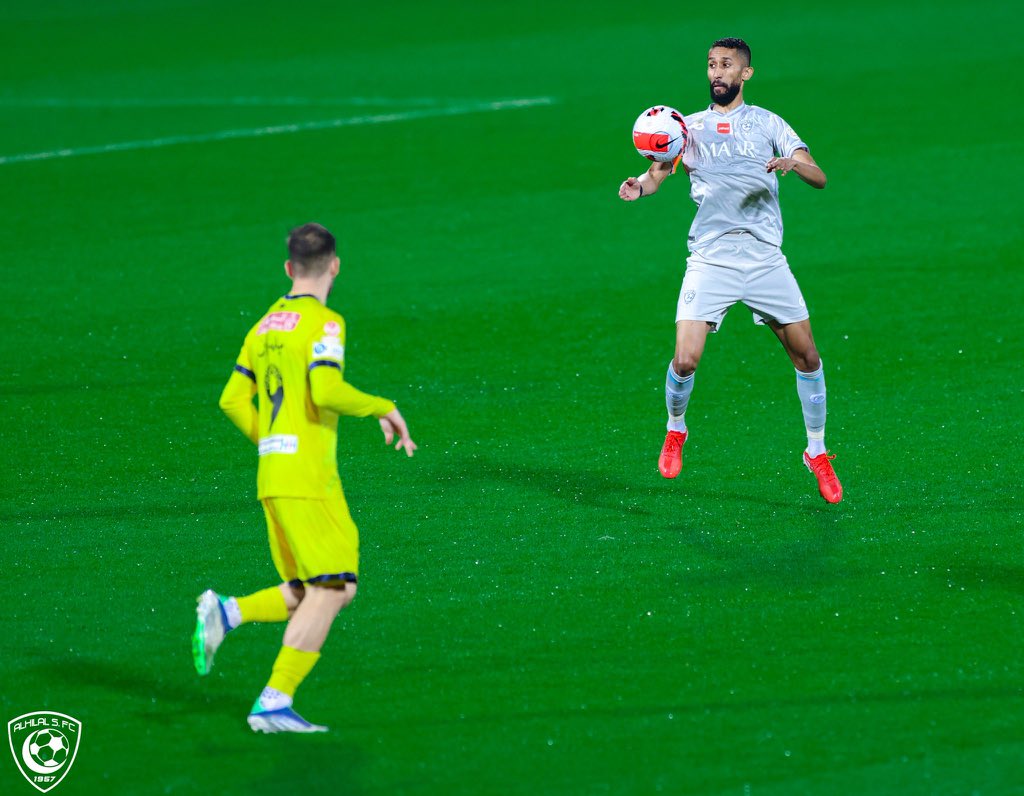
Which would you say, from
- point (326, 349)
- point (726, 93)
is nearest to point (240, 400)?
point (326, 349)

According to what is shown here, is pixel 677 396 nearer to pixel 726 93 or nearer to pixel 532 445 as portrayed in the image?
pixel 532 445

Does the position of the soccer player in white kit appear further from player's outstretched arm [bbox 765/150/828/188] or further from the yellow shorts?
the yellow shorts

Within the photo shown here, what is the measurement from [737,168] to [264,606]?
4000 millimetres

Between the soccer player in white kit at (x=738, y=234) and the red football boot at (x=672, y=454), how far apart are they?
1.17 feet

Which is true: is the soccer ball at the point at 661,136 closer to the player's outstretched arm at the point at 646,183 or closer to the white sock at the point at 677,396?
the player's outstretched arm at the point at 646,183

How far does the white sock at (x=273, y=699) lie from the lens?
234 inches

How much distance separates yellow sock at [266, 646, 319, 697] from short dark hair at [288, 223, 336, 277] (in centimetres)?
146

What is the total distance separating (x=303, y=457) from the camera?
19.6 feet

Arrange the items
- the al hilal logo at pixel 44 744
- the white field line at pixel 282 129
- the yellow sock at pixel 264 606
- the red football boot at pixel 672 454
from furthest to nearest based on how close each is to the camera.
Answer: the white field line at pixel 282 129 → the red football boot at pixel 672 454 → the yellow sock at pixel 264 606 → the al hilal logo at pixel 44 744

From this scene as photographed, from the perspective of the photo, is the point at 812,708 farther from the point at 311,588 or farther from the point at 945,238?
the point at 945,238

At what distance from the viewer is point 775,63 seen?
72.6 ft

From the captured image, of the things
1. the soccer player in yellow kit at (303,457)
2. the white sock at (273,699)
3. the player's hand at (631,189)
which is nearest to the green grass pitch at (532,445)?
the white sock at (273,699)

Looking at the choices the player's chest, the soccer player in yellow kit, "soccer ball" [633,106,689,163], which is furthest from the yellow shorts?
the player's chest

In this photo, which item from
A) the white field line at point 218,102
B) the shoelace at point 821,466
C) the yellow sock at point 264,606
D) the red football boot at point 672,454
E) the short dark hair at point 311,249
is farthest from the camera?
the white field line at point 218,102
